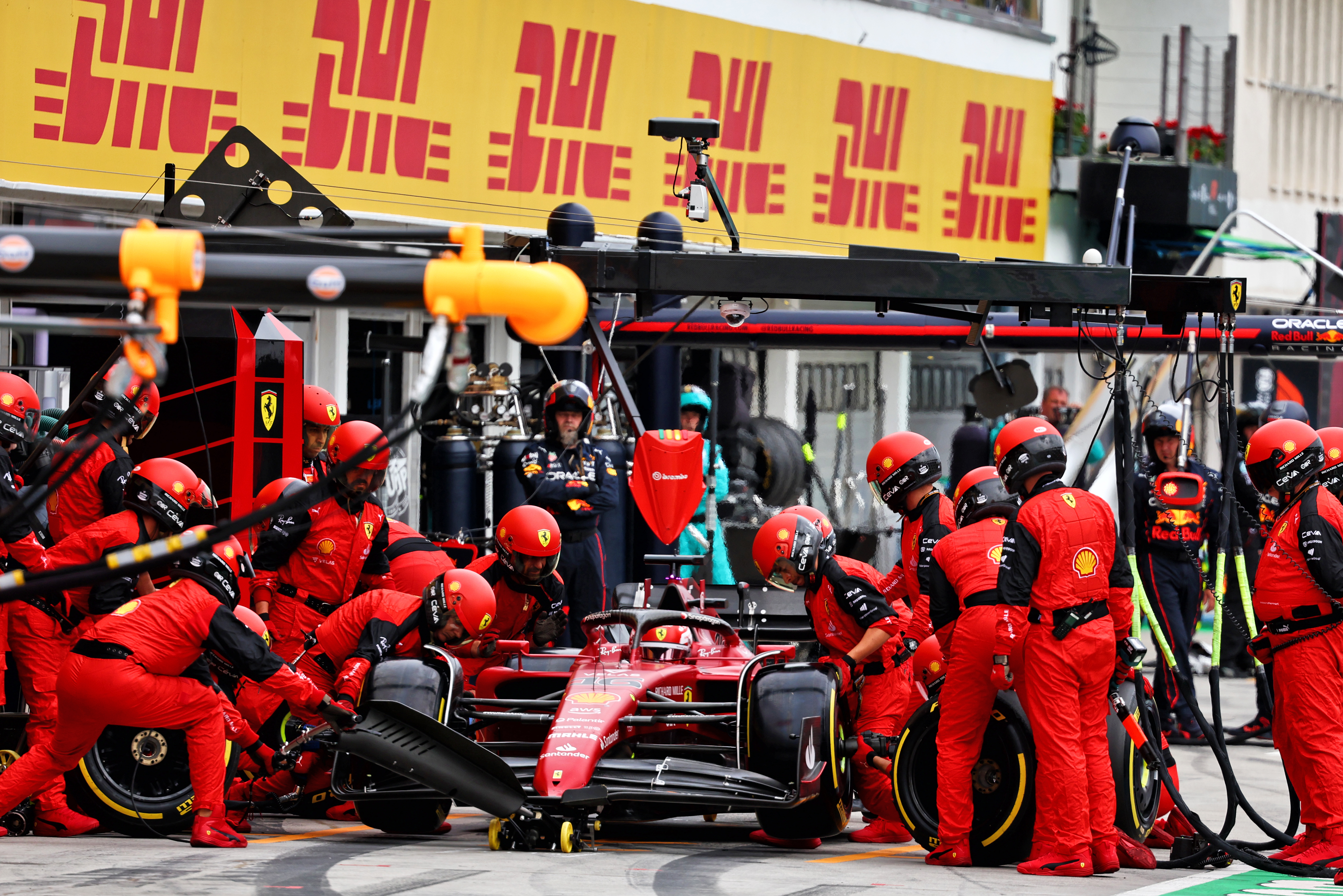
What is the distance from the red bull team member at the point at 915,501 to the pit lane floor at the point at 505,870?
4.04ft

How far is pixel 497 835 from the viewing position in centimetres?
814

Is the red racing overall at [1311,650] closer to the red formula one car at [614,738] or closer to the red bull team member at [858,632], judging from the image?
the red bull team member at [858,632]

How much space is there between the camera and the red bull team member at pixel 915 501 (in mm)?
9266

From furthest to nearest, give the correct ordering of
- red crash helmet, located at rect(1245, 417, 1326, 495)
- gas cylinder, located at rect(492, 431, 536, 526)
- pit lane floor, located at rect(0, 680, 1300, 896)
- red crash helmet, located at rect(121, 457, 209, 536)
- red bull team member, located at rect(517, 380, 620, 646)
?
gas cylinder, located at rect(492, 431, 536, 526)
red bull team member, located at rect(517, 380, 620, 646)
red crash helmet, located at rect(1245, 417, 1326, 495)
red crash helmet, located at rect(121, 457, 209, 536)
pit lane floor, located at rect(0, 680, 1300, 896)

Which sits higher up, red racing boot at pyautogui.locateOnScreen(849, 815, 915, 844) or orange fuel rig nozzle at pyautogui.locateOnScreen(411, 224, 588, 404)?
orange fuel rig nozzle at pyautogui.locateOnScreen(411, 224, 588, 404)

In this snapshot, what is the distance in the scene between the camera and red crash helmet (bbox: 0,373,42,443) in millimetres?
9570

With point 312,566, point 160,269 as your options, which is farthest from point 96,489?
point 160,269

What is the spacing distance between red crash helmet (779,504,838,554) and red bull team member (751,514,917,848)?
2 cm

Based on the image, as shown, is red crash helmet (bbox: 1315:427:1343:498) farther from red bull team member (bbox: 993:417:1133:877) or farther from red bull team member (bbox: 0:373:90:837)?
red bull team member (bbox: 0:373:90:837)

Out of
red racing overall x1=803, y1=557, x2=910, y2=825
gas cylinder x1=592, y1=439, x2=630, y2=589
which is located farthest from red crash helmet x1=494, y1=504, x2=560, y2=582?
gas cylinder x1=592, y1=439, x2=630, y2=589

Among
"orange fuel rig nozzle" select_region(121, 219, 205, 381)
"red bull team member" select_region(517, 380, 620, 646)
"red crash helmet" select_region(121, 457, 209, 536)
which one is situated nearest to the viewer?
"orange fuel rig nozzle" select_region(121, 219, 205, 381)

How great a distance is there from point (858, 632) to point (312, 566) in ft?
9.71

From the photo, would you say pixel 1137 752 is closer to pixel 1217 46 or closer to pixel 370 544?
pixel 370 544

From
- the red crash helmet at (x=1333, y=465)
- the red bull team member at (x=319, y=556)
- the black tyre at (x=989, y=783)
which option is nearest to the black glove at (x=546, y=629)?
the red bull team member at (x=319, y=556)
